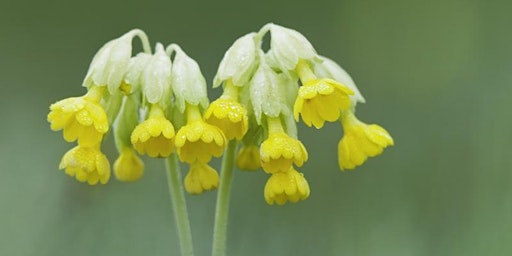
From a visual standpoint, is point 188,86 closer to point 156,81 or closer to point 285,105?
point 156,81

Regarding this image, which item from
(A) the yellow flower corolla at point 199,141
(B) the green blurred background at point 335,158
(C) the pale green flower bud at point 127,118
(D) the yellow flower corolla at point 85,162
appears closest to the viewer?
(A) the yellow flower corolla at point 199,141

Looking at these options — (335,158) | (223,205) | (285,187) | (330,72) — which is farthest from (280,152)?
(335,158)

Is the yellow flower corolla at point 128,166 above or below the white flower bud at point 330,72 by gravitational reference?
below

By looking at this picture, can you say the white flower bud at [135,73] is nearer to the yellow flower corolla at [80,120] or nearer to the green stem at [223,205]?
the yellow flower corolla at [80,120]

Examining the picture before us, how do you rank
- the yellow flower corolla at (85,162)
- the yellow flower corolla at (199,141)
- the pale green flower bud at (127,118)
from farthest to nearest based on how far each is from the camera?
the pale green flower bud at (127,118), the yellow flower corolla at (85,162), the yellow flower corolla at (199,141)

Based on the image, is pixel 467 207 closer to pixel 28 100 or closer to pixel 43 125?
pixel 43 125

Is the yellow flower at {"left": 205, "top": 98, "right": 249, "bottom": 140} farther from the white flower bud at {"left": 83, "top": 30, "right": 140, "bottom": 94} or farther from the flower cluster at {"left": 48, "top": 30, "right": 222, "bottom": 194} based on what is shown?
the white flower bud at {"left": 83, "top": 30, "right": 140, "bottom": 94}

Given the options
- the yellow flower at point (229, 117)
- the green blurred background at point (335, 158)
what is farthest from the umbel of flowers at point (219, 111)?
the green blurred background at point (335, 158)
